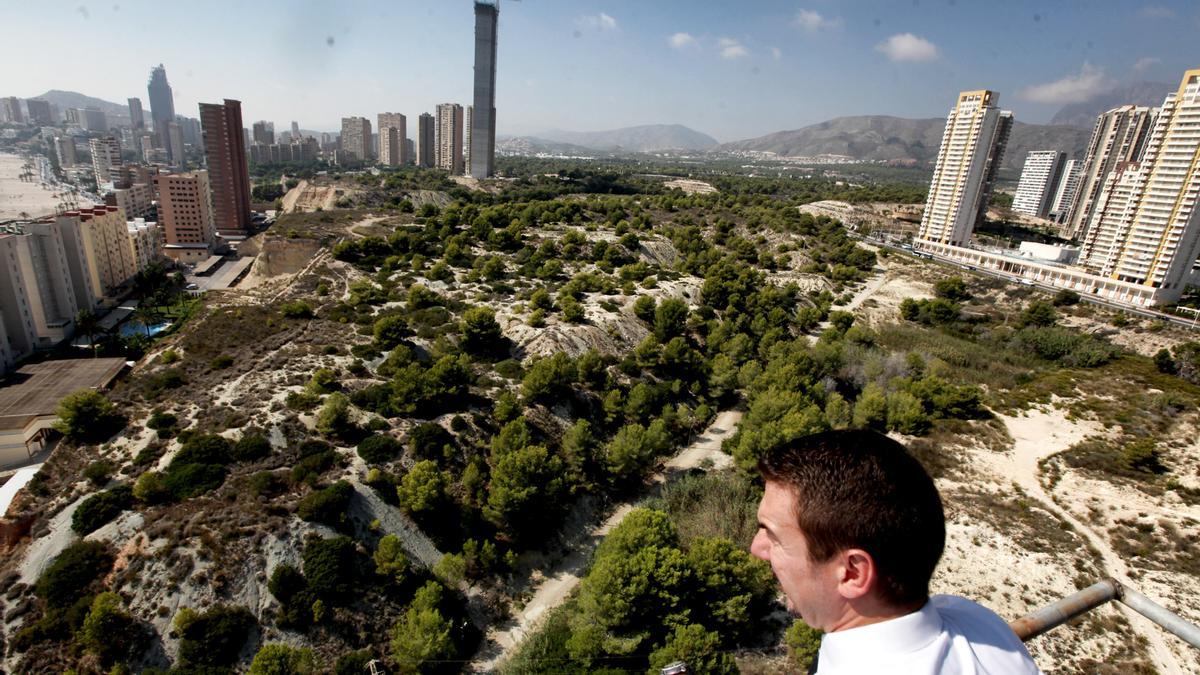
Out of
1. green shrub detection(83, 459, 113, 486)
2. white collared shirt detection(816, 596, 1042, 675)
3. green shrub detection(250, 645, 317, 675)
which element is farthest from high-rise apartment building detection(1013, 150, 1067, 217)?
green shrub detection(83, 459, 113, 486)

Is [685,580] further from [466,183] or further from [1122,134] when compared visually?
[1122,134]

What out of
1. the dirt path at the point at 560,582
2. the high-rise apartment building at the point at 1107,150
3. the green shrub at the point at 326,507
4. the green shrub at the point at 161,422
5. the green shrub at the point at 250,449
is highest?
the high-rise apartment building at the point at 1107,150

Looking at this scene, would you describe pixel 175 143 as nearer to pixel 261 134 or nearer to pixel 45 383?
pixel 261 134

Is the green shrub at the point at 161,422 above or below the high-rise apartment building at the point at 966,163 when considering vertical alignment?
below

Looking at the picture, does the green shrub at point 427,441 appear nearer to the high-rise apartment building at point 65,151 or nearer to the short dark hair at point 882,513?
the short dark hair at point 882,513

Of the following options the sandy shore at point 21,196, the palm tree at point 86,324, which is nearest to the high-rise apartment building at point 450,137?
the sandy shore at point 21,196

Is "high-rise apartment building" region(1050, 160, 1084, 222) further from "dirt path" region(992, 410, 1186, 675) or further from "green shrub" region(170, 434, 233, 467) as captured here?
"green shrub" region(170, 434, 233, 467)

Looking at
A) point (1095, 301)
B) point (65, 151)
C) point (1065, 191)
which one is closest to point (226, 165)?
point (1095, 301)
